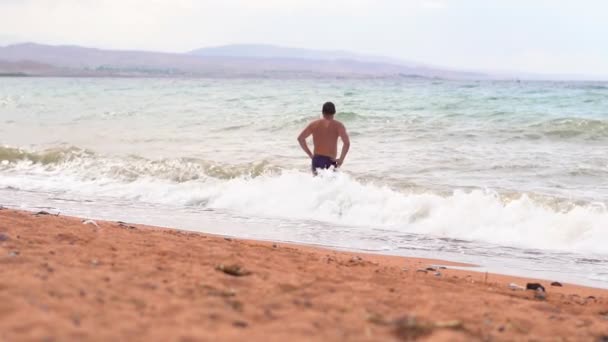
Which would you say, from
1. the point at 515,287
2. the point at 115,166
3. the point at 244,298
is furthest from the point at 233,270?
the point at 115,166

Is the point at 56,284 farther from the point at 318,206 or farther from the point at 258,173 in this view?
the point at 258,173

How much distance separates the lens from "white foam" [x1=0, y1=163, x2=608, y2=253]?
9.71 m

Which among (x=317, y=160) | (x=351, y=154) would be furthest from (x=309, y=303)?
(x=351, y=154)

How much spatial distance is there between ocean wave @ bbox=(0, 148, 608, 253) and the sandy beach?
2957 mm

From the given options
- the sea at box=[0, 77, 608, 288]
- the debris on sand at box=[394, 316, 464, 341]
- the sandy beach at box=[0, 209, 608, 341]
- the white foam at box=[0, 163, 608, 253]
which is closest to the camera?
the sandy beach at box=[0, 209, 608, 341]

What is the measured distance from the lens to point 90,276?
15.7 feet

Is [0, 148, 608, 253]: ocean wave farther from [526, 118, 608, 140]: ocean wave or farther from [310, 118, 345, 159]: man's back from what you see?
[526, 118, 608, 140]: ocean wave

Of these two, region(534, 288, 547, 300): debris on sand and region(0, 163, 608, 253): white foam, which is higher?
region(534, 288, 547, 300): debris on sand

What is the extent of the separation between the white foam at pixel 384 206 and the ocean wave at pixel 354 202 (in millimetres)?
13

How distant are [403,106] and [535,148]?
462 inches

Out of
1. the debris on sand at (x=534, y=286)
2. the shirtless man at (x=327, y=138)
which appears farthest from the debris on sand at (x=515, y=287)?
the shirtless man at (x=327, y=138)

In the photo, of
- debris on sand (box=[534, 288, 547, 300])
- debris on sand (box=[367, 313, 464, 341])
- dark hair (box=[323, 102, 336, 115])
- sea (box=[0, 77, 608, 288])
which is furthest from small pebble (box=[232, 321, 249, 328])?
dark hair (box=[323, 102, 336, 115])

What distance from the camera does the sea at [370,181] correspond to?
31.1ft

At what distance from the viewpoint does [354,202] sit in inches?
447
